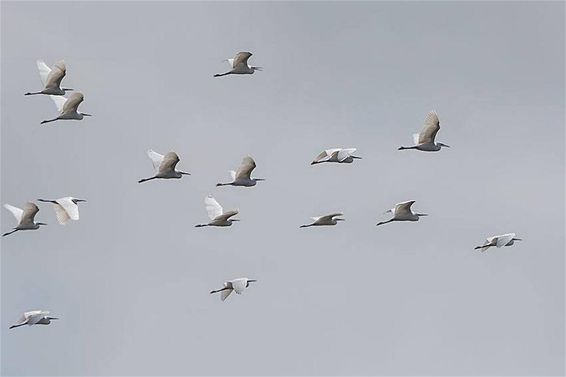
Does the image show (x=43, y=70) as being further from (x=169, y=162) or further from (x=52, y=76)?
(x=169, y=162)

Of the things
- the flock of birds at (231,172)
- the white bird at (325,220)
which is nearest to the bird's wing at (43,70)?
the flock of birds at (231,172)

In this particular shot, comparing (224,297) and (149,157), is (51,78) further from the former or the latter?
(224,297)

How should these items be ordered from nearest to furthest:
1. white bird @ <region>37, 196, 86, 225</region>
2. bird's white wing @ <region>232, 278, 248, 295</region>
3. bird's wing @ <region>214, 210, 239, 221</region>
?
white bird @ <region>37, 196, 86, 225</region>
bird's white wing @ <region>232, 278, 248, 295</region>
bird's wing @ <region>214, 210, 239, 221</region>

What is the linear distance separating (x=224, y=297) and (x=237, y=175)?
4.50m

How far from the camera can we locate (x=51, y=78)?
64.4 metres

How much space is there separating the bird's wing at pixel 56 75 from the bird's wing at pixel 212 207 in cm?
758

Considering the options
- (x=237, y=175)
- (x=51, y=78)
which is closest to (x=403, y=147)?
(x=237, y=175)

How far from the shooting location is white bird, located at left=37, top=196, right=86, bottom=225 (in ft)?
196

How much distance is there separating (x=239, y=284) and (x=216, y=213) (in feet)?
11.0

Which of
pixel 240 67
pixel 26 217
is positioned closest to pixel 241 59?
pixel 240 67

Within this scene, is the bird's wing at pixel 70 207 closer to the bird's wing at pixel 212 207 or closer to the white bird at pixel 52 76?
the white bird at pixel 52 76

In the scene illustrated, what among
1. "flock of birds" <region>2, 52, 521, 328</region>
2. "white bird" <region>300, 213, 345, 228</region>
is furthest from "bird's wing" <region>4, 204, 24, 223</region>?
"white bird" <region>300, 213, 345, 228</region>

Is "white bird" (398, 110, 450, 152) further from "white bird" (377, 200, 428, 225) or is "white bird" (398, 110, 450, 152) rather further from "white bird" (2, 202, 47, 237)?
"white bird" (2, 202, 47, 237)

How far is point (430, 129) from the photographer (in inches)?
2596
